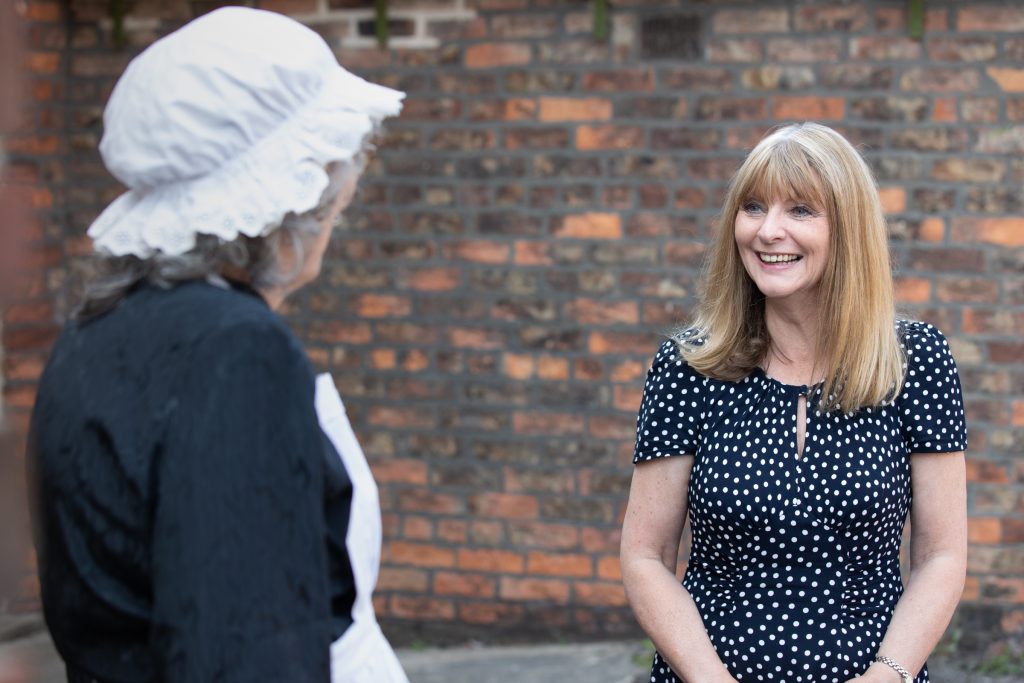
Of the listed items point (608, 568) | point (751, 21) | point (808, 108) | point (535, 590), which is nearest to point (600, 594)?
point (608, 568)

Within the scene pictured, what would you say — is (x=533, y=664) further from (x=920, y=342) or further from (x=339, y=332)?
(x=920, y=342)

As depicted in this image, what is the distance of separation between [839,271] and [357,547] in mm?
1262

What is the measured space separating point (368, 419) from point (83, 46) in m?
1.79

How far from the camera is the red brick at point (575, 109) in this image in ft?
13.6

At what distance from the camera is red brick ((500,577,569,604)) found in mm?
4371

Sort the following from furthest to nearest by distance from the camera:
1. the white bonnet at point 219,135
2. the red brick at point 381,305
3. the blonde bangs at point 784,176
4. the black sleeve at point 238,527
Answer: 1. the red brick at point 381,305
2. the blonde bangs at point 784,176
3. the white bonnet at point 219,135
4. the black sleeve at point 238,527

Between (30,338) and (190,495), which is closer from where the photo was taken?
(190,495)

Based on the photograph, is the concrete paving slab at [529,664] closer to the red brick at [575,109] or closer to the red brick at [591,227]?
the red brick at [591,227]

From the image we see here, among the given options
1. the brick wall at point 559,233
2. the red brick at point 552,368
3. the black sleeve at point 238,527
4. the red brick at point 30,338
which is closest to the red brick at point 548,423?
the brick wall at point 559,233

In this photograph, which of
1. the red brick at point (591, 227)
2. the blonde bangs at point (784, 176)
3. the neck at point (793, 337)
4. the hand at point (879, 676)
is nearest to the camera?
the hand at point (879, 676)

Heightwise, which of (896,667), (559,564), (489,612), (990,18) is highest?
(990,18)

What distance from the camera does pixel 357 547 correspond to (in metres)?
1.39

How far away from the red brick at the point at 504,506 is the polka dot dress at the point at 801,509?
6.75 ft

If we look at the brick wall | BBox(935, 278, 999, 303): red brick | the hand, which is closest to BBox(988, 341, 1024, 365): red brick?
the brick wall
